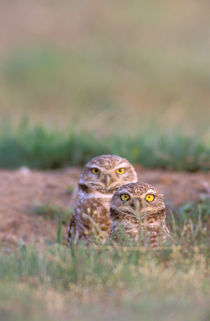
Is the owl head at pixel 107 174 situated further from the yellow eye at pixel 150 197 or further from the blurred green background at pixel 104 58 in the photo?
the blurred green background at pixel 104 58

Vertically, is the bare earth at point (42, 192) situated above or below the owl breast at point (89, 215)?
below

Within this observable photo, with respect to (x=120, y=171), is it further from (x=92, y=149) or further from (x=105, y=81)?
(x=105, y=81)

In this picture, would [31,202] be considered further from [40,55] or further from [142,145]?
[40,55]

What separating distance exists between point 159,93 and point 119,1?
8.01 meters

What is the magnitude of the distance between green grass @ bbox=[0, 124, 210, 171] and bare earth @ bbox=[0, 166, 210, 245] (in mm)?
166

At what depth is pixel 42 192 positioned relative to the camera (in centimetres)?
627

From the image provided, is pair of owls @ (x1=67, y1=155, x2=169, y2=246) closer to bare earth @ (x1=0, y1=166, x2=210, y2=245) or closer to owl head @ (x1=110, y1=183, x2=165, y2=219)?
owl head @ (x1=110, y1=183, x2=165, y2=219)

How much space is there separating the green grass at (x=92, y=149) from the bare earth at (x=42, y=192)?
166mm

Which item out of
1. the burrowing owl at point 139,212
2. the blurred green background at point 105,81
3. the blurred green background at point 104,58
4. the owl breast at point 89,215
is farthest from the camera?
the blurred green background at point 104,58

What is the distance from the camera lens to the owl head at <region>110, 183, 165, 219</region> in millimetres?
4073

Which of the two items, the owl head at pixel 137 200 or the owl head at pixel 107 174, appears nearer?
the owl head at pixel 137 200

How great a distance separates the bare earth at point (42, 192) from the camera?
18.3 ft

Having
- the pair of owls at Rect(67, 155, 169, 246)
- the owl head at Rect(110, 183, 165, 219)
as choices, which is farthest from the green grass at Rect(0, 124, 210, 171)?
the owl head at Rect(110, 183, 165, 219)

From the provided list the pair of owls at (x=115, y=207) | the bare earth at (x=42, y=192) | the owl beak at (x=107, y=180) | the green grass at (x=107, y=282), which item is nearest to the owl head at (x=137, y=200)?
the pair of owls at (x=115, y=207)
